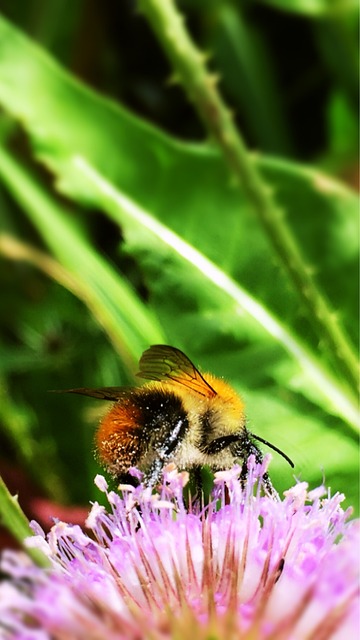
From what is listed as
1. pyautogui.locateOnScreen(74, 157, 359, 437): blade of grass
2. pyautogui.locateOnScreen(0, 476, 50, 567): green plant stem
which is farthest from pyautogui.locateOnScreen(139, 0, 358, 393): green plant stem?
pyautogui.locateOnScreen(0, 476, 50, 567): green plant stem

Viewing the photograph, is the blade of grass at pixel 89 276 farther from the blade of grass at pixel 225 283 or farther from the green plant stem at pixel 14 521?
the green plant stem at pixel 14 521

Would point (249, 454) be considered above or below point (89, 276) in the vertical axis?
below

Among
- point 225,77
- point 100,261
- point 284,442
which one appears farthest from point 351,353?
point 225,77

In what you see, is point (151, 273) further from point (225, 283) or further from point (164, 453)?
point (164, 453)

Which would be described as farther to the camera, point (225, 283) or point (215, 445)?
point (225, 283)

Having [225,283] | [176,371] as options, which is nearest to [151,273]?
[225,283]

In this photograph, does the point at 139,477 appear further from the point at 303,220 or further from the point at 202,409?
the point at 303,220
